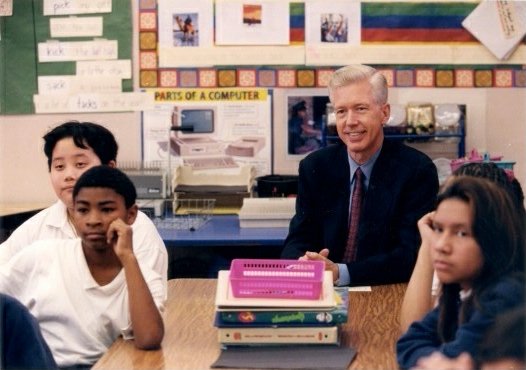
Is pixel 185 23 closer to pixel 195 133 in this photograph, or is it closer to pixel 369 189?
pixel 195 133

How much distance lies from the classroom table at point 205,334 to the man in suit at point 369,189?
208 millimetres

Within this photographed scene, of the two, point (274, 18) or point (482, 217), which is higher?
point (274, 18)

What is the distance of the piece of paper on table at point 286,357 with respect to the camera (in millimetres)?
1548

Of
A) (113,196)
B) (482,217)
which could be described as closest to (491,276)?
(482,217)

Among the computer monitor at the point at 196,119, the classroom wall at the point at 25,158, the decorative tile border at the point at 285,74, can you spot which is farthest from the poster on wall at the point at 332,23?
the classroom wall at the point at 25,158

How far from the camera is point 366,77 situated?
2.49 m

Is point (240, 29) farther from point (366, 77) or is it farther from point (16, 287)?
point (16, 287)

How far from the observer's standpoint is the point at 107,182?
172 cm

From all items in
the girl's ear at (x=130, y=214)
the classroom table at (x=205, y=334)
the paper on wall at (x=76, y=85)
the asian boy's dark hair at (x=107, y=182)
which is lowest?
the classroom table at (x=205, y=334)

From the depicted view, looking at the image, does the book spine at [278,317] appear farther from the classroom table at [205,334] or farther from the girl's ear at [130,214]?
the girl's ear at [130,214]

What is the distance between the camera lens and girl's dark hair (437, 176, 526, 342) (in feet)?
4.07

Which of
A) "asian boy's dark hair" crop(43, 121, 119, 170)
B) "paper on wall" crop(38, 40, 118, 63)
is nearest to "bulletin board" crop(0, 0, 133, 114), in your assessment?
"paper on wall" crop(38, 40, 118, 63)

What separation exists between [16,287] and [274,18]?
248 cm

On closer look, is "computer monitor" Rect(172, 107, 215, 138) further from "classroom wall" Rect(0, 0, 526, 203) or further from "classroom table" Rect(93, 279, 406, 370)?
"classroom table" Rect(93, 279, 406, 370)
